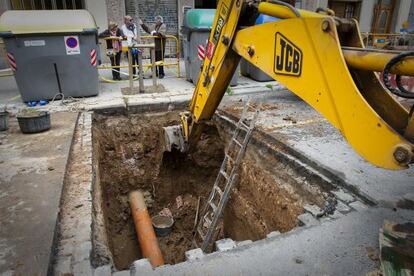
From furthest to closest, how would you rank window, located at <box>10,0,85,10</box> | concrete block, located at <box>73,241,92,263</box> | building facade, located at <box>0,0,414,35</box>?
1. building facade, located at <box>0,0,414,35</box>
2. window, located at <box>10,0,85,10</box>
3. concrete block, located at <box>73,241,92,263</box>

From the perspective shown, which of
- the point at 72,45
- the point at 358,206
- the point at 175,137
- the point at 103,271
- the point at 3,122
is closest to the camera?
the point at 103,271

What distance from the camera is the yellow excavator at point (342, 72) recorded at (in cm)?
181

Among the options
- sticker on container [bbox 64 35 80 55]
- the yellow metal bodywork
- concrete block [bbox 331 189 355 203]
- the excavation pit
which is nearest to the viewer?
the yellow metal bodywork

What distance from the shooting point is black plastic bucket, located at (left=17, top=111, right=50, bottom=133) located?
475cm

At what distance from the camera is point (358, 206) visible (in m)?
3.02

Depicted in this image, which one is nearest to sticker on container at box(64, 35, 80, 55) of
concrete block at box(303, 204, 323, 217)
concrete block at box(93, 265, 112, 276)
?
concrete block at box(93, 265, 112, 276)

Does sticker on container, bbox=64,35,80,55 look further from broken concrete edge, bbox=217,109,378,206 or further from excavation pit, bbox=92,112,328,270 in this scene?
broken concrete edge, bbox=217,109,378,206

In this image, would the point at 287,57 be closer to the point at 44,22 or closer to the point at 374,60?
the point at 374,60

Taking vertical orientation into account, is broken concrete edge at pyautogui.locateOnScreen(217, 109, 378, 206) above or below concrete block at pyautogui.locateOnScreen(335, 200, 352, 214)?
above

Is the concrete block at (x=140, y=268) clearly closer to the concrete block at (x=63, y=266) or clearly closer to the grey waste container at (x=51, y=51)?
the concrete block at (x=63, y=266)

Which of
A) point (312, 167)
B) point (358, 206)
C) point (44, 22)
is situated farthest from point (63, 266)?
point (44, 22)

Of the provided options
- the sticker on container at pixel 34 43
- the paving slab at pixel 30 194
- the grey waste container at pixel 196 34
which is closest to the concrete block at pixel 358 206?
the paving slab at pixel 30 194

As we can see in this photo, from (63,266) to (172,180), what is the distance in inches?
160

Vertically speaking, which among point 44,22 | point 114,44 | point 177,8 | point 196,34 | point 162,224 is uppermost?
point 177,8
